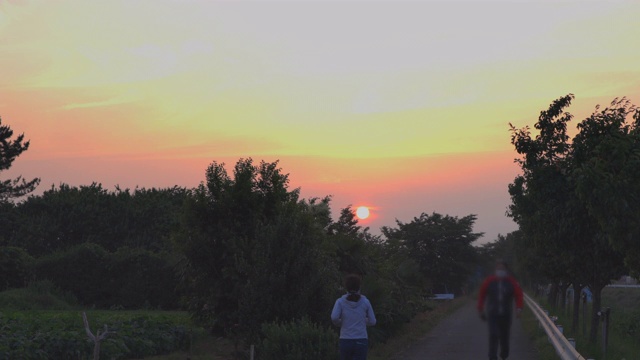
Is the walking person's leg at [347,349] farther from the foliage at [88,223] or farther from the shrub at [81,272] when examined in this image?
the foliage at [88,223]

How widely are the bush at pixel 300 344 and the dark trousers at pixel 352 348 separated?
4.21 m

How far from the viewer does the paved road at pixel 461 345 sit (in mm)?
23109

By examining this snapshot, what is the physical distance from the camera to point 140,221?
75938mm

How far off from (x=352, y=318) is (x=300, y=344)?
4.77 meters

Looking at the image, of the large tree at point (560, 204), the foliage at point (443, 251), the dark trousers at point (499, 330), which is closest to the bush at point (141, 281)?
the large tree at point (560, 204)

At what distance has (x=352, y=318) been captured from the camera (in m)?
12.1

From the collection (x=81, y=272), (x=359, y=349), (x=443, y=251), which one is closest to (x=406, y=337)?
(x=359, y=349)

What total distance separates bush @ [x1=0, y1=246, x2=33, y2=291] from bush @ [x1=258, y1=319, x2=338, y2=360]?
35.3 metres

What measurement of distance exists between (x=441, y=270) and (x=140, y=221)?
3213 centimetres

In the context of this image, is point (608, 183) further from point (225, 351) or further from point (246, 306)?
point (225, 351)

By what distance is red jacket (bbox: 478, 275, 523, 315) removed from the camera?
14516 mm

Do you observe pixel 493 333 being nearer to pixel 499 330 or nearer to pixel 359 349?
pixel 499 330

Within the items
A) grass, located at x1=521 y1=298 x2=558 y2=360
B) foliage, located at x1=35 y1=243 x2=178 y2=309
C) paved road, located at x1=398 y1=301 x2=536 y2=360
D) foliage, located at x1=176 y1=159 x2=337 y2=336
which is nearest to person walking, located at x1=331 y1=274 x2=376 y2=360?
foliage, located at x1=176 y1=159 x2=337 y2=336

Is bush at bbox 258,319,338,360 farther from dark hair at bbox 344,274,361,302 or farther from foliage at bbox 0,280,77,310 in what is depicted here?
foliage at bbox 0,280,77,310
